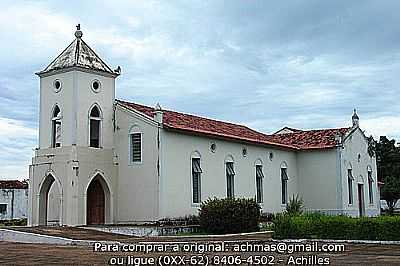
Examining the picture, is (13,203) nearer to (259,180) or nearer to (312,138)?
(259,180)

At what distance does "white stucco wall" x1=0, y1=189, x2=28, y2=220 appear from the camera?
57.3 meters

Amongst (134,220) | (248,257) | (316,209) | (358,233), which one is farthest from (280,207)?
(248,257)

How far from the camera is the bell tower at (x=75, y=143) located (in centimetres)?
3172

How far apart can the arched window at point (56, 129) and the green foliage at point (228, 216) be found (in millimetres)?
8899

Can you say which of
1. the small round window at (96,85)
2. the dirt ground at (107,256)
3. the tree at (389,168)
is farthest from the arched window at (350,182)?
the dirt ground at (107,256)

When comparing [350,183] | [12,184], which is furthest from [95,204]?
[12,184]

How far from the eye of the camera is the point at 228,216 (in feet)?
96.9

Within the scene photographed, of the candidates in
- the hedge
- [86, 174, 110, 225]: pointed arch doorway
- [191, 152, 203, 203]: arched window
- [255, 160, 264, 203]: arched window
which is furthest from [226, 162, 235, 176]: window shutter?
the hedge

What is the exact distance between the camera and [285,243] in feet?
71.8

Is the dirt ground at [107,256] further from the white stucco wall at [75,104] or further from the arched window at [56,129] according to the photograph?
the arched window at [56,129]

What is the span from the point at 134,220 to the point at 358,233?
13686 mm

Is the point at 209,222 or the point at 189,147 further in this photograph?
the point at 189,147

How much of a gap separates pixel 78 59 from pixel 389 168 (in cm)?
4454

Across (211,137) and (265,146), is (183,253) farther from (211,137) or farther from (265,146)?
(265,146)
